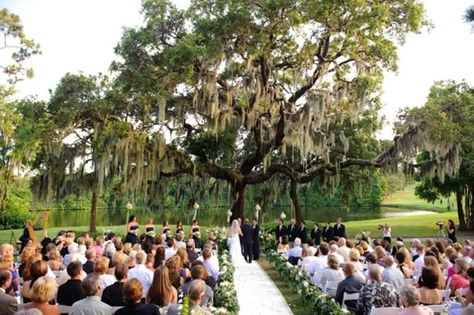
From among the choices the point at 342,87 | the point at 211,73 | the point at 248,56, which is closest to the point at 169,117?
the point at 211,73

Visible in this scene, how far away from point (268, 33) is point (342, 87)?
3506 millimetres

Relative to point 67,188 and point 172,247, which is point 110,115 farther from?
point 172,247

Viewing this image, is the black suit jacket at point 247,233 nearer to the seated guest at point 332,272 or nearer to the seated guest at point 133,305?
the seated guest at point 332,272

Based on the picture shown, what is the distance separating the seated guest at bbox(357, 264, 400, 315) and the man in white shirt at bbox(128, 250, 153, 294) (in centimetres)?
290

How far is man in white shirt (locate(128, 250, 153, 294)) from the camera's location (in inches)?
272

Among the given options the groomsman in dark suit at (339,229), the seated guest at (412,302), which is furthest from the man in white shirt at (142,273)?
the groomsman in dark suit at (339,229)

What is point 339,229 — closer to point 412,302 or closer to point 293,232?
point 293,232

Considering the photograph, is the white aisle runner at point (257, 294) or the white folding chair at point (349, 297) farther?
the white aisle runner at point (257, 294)

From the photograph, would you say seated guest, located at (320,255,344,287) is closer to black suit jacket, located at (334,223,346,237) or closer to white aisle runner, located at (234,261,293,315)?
white aisle runner, located at (234,261,293,315)

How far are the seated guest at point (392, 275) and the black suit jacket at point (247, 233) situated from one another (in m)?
8.75

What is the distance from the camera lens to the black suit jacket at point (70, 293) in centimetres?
580

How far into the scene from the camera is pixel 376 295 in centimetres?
604

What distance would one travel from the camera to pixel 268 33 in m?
17.4

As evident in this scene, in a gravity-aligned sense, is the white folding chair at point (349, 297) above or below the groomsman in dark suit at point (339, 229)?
below
